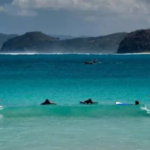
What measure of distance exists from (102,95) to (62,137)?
2459 cm

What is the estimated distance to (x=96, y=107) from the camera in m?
36.0

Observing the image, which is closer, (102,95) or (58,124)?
(58,124)

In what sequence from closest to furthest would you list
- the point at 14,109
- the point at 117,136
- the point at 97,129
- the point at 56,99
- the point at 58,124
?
the point at 117,136, the point at 97,129, the point at 58,124, the point at 14,109, the point at 56,99

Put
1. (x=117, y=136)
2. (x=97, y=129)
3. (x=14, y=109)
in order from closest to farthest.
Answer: (x=117, y=136)
(x=97, y=129)
(x=14, y=109)

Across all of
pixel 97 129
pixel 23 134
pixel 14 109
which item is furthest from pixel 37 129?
pixel 14 109

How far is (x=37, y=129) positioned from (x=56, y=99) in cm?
1891

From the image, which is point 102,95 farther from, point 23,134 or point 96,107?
point 23,134

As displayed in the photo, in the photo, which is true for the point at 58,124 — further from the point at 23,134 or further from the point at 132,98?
the point at 132,98

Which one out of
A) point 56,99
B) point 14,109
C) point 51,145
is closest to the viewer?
point 51,145

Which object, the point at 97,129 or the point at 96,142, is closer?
the point at 96,142

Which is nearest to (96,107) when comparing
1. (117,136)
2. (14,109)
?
(14,109)

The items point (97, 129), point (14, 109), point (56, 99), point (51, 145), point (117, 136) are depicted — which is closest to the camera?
point (51, 145)

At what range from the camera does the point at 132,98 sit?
4662 cm

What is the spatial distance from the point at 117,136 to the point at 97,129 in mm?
2425
